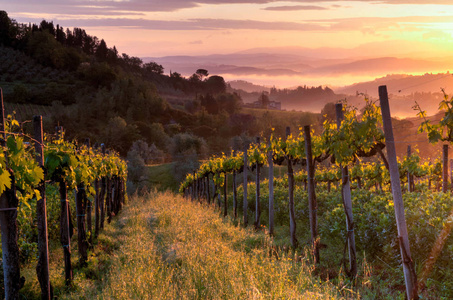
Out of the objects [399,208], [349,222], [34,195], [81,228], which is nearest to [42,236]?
[34,195]

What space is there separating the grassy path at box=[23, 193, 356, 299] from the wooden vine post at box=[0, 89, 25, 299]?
1397 millimetres

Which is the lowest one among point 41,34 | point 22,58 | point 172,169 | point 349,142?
point 172,169

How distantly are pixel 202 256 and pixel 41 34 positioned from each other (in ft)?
416

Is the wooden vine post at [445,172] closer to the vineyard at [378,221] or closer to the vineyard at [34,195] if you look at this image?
the vineyard at [378,221]

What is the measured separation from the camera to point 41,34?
11581 centimetres

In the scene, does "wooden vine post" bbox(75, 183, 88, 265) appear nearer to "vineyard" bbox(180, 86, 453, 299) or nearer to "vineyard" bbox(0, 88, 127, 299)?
"vineyard" bbox(0, 88, 127, 299)

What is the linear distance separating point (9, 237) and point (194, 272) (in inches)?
119

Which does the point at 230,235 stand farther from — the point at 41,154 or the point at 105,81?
the point at 105,81

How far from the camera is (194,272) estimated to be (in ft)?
22.5

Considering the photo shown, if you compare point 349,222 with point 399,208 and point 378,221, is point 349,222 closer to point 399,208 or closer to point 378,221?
point 399,208

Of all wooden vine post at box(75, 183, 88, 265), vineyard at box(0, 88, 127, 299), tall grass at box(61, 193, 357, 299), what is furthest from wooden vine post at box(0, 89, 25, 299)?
wooden vine post at box(75, 183, 88, 265)

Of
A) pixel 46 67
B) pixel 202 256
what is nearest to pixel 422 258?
pixel 202 256

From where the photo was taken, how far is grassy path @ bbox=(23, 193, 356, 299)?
5.92 metres

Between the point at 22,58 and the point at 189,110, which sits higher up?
the point at 22,58
